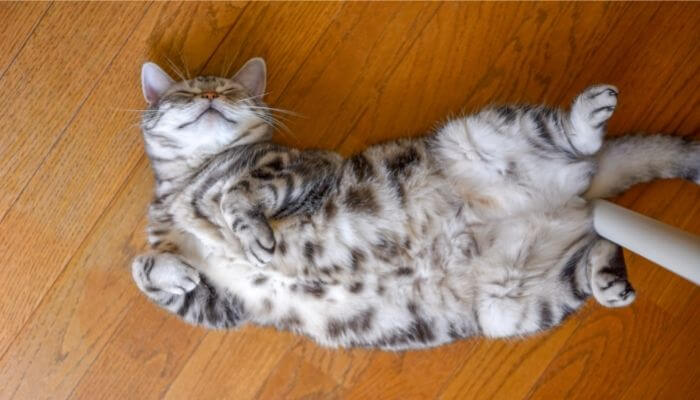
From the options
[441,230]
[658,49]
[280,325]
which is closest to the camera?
[441,230]

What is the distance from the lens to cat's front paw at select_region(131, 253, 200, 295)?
1396mm

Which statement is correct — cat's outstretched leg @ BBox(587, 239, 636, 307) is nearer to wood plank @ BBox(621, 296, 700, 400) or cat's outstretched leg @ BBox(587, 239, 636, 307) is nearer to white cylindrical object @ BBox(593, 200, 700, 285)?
white cylindrical object @ BBox(593, 200, 700, 285)

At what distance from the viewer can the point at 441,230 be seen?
1.43 m

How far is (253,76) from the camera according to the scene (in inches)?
65.9

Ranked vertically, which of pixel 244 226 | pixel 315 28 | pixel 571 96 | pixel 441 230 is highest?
pixel 571 96

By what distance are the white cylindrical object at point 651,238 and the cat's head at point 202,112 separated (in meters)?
1.01

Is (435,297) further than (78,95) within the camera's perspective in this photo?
No

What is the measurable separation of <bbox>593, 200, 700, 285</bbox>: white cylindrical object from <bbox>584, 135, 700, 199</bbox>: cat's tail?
0.12m

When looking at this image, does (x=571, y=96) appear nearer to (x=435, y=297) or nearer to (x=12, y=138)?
(x=435, y=297)

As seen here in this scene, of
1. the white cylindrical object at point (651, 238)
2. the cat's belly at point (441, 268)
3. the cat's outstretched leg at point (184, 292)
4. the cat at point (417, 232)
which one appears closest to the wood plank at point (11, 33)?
the cat at point (417, 232)

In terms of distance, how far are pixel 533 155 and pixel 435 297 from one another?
48cm

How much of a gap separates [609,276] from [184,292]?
1.11 m

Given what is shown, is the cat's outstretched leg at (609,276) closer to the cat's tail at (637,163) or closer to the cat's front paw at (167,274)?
the cat's tail at (637,163)

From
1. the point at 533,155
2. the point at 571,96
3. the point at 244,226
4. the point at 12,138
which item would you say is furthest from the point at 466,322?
the point at 12,138
